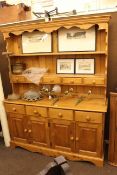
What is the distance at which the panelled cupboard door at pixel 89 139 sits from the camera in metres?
2.05

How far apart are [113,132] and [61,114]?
646 mm

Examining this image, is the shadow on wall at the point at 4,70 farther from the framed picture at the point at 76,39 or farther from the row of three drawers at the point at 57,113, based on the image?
the framed picture at the point at 76,39

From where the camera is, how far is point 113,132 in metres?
2.07

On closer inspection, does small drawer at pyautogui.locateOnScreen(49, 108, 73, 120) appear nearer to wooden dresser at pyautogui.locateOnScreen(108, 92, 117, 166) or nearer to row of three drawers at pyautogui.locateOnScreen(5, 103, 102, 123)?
row of three drawers at pyautogui.locateOnScreen(5, 103, 102, 123)

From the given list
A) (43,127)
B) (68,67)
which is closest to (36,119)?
(43,127)

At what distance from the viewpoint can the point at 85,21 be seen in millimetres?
1968

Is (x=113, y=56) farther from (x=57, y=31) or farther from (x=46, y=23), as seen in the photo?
(x=46, y=23)

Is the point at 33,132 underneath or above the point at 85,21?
underneath

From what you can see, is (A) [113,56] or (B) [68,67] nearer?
(A) [113,56]

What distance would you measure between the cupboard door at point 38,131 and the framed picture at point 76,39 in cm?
97

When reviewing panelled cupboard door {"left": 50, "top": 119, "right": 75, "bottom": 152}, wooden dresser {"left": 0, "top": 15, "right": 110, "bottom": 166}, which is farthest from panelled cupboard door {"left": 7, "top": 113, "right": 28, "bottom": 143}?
panelled cupboard door {"left": 50, "top": 119, "right": 75, "bottom": 152}

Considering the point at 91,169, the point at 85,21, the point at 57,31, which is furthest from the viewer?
the point at 57,31

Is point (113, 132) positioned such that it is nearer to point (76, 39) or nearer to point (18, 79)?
point (76, 39)

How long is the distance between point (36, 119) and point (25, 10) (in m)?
1.50
